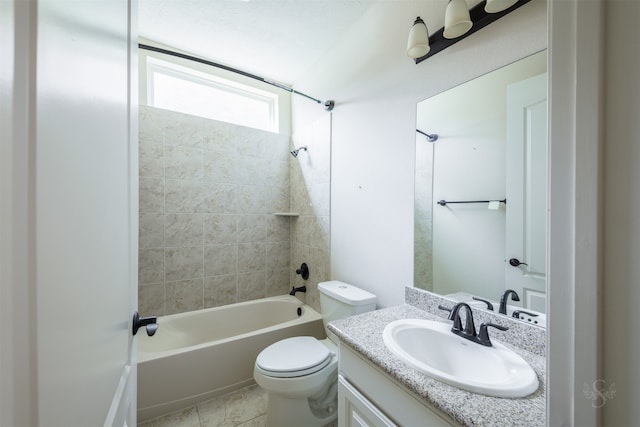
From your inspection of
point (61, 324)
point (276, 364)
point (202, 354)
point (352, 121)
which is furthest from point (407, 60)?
point (202, 354)

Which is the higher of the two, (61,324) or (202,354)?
(61,324)

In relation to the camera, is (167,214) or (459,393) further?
(167,214)

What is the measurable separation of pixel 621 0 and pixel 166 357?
7.09ft

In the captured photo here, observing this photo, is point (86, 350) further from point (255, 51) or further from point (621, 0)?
point (255, 51)

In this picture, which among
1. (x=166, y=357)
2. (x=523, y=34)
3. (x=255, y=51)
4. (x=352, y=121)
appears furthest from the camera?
(x=255, y=51)

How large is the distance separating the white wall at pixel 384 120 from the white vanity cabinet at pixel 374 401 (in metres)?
0.58

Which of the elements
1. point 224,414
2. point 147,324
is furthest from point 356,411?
point 224,414

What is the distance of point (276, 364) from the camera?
4.32 feet

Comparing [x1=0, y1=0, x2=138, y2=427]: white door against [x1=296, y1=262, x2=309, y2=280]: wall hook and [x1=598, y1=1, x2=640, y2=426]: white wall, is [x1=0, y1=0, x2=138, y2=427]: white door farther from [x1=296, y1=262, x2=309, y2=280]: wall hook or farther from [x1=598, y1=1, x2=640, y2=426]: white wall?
[x1=296, y1=262, x2=309, y2=280]: wall hook

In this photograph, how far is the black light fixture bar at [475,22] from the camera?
0.95m

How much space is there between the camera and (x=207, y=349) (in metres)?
1.69

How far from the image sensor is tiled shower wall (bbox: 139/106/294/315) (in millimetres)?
2025

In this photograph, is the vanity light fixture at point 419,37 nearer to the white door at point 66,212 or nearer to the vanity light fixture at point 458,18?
the vanity light fixture at point 458,18

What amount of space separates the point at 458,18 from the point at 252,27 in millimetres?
1415
